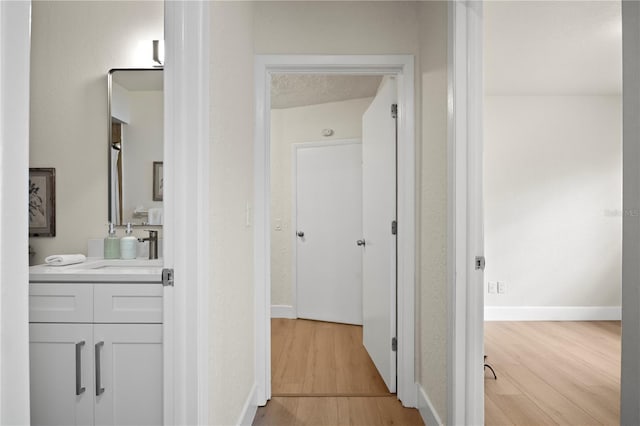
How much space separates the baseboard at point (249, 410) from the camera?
2004mm

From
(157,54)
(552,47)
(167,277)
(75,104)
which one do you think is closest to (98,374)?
(167,277)

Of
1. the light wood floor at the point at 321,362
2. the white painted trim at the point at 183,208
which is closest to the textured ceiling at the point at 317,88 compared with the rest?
the white painted trim at the point at 183,208

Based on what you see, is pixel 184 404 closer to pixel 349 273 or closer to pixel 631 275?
pixel 631 275

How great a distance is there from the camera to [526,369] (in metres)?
2.98

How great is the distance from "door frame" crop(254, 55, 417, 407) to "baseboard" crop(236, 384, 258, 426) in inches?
2.8

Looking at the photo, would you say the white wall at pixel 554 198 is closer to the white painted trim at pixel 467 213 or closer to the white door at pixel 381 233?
the white door at pixel 381 233

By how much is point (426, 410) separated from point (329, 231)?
2.42 metres

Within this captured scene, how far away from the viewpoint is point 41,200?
7.45 ft

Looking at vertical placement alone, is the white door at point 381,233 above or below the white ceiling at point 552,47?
below

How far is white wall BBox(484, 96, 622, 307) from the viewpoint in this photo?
4285 mm

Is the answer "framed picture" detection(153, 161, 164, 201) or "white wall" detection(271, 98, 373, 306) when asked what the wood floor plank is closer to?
"framed picture" detection(153, 161, 164, 201)

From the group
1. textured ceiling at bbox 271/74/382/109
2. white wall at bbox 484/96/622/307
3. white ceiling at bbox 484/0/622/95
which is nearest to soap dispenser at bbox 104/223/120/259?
textured ceiling at bbox 271/74/382/109

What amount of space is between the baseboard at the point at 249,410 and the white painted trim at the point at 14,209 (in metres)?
1.48

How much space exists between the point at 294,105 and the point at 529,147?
102 inches
